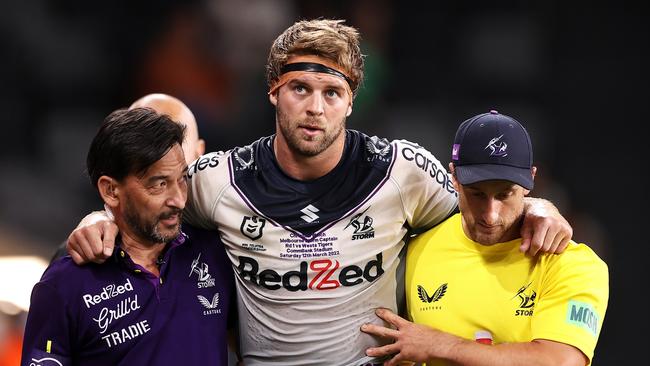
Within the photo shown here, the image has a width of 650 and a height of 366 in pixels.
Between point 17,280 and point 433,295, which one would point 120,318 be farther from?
point 17,280

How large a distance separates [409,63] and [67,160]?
2910mm

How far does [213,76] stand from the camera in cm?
831

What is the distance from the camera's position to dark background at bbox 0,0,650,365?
26.4 feet

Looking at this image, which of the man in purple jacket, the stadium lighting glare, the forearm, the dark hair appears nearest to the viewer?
the forearm

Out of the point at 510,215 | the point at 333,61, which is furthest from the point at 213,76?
the point at 510,215

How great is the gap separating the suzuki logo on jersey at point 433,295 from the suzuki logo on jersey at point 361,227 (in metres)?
0.30

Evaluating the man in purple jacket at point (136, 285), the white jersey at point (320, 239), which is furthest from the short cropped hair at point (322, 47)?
the man in purple jacket at point (136, 285)

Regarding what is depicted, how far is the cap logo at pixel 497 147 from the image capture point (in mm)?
3775

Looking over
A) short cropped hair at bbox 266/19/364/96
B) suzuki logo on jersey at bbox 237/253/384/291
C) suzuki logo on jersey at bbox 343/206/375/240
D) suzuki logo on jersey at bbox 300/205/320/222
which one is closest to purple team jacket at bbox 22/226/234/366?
suzuki logo on jersey at bbox 237/253/384/291

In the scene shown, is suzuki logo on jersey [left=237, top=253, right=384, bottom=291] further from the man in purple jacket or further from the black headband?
the black headband

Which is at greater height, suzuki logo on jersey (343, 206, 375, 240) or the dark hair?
the dark hair

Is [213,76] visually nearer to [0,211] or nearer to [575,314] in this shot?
[0,211]

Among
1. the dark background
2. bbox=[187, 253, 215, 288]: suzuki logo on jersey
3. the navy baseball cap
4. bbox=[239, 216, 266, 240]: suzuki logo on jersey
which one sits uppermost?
the dark background

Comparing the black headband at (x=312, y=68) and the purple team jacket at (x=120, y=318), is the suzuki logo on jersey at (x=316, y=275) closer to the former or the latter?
the purple team jacket at (x=120, y=318)
